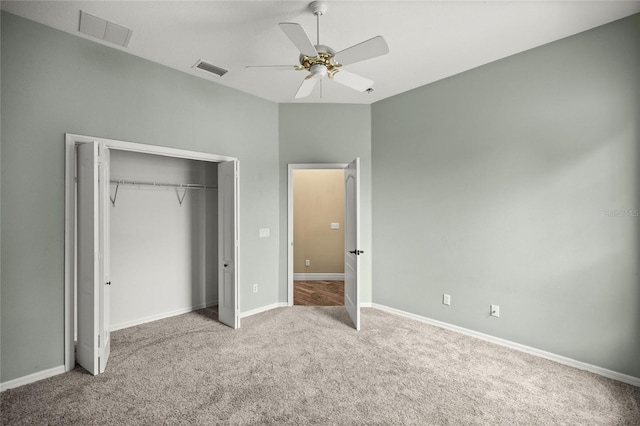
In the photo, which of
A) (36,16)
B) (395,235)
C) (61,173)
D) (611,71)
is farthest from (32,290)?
(611,71)

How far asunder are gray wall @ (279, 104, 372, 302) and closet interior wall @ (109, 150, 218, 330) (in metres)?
1.27

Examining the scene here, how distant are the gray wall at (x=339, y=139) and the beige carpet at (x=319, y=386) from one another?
154 cm

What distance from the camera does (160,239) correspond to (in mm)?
3947

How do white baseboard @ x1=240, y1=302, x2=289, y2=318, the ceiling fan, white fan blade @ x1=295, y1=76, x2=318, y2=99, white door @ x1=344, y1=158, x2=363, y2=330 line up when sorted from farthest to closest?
white baseboard @ x1=240, y1=302, x2=289, y2=318, white door @ x1=344, y1=158, x2=363, y2=330, white fan blade @ x1=295, y1=76, x2=318, y2=99, the ceiling fan

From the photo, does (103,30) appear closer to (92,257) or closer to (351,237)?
(92,257)

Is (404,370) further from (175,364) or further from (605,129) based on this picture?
(605,129)

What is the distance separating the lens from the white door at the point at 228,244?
3.52 metres

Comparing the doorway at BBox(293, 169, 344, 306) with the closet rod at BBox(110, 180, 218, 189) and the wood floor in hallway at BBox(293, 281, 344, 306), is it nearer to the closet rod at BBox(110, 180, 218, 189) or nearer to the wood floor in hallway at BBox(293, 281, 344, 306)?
the wood floor in hallway at BBox(293, 281, 344, 306)

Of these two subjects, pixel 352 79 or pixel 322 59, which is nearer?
pixel 322 59

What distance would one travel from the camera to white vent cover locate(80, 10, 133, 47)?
2453 mm

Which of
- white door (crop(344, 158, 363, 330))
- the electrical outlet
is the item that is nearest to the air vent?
white door (crop(344, 158, 363, 330))

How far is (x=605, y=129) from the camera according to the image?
2.55 metres

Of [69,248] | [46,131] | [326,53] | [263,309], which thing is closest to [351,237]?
[263,309]

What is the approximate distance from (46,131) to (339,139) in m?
3.17
